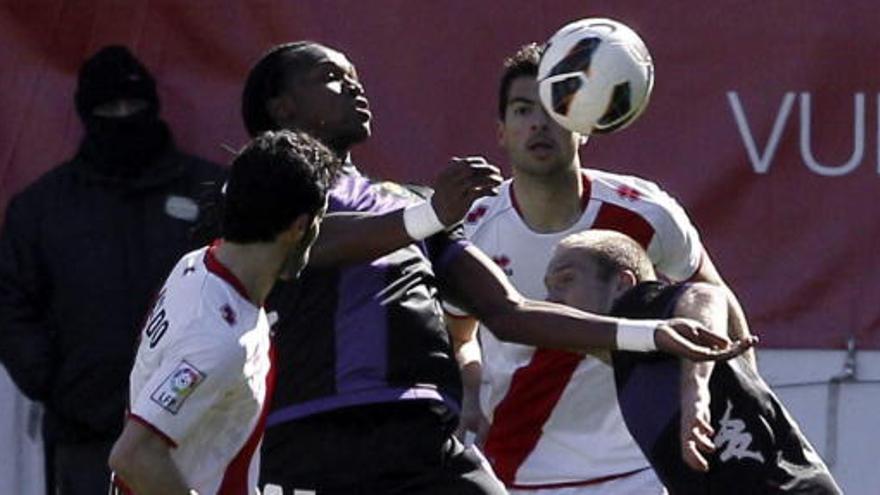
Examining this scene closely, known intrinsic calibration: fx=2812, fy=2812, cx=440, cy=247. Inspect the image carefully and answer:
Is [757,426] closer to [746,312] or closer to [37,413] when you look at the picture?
[746,312]

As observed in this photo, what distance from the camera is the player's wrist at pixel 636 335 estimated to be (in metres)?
6.19

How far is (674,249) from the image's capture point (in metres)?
7.57

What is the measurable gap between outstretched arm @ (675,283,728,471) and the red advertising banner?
102 inches

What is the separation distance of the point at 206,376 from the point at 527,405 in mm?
2044

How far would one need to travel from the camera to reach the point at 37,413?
30.2 ft

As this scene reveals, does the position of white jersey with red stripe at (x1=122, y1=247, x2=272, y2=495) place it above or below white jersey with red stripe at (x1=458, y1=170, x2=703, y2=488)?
above

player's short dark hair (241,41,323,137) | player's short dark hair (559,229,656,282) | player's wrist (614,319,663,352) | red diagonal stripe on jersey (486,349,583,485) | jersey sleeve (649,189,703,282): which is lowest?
red diagonal stripe on jersey (486,349,583,485)

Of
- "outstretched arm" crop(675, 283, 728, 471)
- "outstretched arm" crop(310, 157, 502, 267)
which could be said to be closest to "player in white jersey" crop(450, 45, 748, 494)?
"outstretched arm" crop(310, 157, 502, 267)

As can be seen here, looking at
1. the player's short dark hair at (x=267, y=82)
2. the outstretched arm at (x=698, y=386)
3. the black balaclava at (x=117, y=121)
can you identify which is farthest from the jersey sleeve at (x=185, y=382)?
the black balaclava at (x=117, y=121)

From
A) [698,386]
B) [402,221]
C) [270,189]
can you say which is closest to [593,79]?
[402,221]

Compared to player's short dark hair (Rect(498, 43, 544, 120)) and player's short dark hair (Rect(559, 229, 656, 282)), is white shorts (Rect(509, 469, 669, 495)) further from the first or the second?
player's short dark hair (Rect(498, 43, 544, 120))

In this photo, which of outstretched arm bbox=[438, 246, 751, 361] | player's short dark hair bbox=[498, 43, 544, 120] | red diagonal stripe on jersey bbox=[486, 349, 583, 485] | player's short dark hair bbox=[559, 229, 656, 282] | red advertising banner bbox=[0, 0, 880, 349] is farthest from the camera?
red advertising banner bbox=[0, 0, 880, 349]

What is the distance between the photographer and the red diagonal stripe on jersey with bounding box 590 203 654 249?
7566mm

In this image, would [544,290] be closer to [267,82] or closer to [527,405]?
[527,405]
